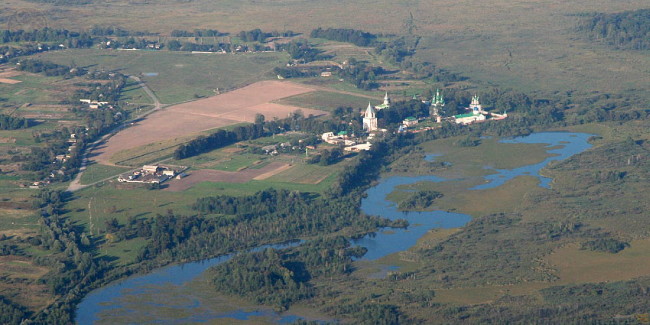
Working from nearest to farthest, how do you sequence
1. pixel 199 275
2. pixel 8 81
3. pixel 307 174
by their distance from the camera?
pixel 199 275
pixel 307 174
pixel 8 81

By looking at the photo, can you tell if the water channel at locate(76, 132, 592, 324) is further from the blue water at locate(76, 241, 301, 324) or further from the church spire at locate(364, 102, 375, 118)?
the church spire at locate(364, 102, 375, 118)

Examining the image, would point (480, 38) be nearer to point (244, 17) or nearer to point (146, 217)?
point (244, 17)

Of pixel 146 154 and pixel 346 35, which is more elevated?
pixel 346 35

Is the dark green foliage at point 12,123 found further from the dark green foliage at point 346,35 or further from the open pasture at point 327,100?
the dark green foliage at point 346,35

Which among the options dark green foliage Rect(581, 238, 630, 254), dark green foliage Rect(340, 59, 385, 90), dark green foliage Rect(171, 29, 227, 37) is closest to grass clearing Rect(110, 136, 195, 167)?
dark green foliage Rect(340, 59, 385, 90)

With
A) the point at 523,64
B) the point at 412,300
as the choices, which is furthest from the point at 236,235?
the point at 523,64

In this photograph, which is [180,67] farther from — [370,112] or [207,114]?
[370,112]

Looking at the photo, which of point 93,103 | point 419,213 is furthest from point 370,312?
point 93,103
